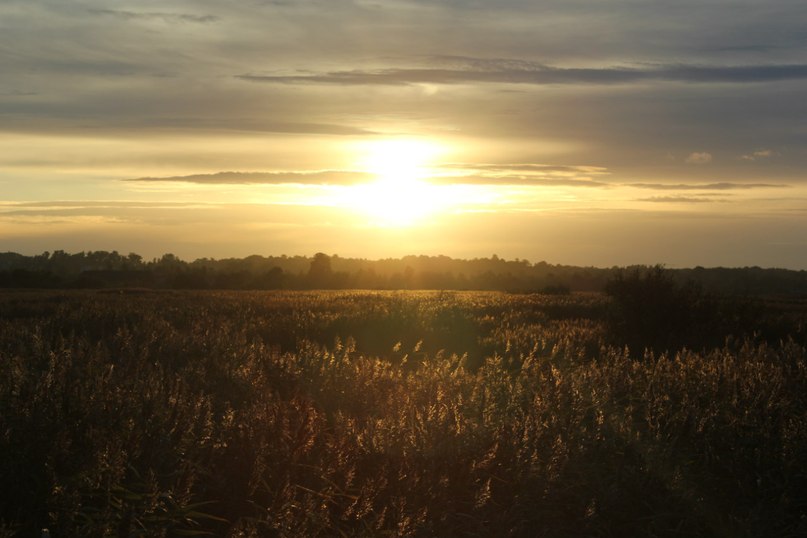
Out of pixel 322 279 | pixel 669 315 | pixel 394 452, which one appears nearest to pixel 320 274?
pixel 322 279

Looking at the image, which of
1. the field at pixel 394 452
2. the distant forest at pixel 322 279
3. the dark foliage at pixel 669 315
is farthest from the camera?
the distant forest at pixel 322 279

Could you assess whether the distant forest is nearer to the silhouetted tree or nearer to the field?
the silhouetted tree

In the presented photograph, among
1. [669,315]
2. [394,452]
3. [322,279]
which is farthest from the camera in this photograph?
[322,279]

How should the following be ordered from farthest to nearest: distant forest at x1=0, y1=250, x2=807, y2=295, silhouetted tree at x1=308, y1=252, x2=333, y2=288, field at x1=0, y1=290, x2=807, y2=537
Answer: silhouetted tree at x1=308, y1=252, x2=333, y2=288 < distant forest at x1=0, y1=250, x2=807, y2=295 < field at x1=0, y1=290, x2=807, y2=537

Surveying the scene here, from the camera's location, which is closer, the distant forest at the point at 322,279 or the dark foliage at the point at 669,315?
the dark foliage at the point at 669,315

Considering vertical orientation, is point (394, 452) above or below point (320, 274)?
below

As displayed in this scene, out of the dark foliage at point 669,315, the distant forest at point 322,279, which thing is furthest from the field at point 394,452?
the distant forest at point 322,279

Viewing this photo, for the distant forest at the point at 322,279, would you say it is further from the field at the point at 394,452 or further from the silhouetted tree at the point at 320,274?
the field at the point at 394,452

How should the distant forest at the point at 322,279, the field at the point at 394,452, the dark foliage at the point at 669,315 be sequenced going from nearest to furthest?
the field at the point at 394,452 < the dark foliage at the point at 669,315 < the distant forest at the point at 322,279

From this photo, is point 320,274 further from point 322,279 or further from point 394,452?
point 394,452

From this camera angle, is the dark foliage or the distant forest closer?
the dark foliage

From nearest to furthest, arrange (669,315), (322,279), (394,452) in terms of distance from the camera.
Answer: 1. (394,452)
2. (669,315)
3. (322,279)

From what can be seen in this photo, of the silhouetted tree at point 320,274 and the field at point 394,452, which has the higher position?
the silhouetted tree at point 320,274

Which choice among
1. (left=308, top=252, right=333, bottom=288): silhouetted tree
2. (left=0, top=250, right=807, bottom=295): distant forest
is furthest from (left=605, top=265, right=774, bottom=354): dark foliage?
(left=308, top=252, right=333, bottom=288): silhouetted tree
